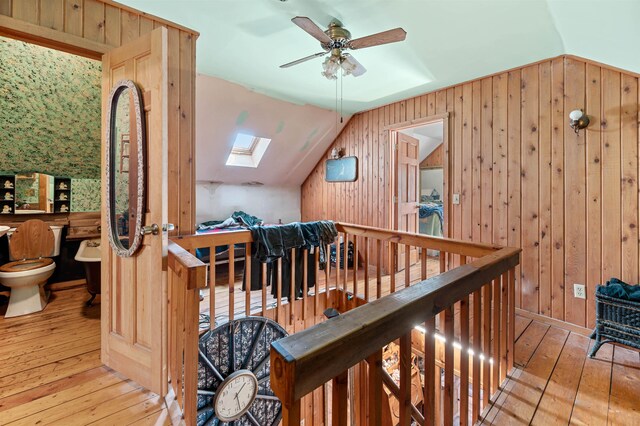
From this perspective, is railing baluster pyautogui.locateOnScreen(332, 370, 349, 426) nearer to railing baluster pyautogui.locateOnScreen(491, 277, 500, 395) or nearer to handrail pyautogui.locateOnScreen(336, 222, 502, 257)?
railing baluster pyautogui.locateOnScreen(491, 277, 500, 395)

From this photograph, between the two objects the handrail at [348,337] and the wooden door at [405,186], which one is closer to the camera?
the handrail at [348,337]

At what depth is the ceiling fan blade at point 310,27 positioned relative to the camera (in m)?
1.78

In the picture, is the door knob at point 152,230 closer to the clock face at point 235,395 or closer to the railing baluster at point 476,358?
the clock face at point 235,395

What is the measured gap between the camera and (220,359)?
6.31 feet

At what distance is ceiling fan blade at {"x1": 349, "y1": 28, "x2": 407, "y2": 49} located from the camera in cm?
188

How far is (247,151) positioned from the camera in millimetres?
4848

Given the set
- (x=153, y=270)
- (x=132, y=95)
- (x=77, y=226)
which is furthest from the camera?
(x=77, y=226)

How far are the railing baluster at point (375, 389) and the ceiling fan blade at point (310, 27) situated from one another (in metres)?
1.86

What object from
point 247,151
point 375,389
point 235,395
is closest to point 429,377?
point 375,389

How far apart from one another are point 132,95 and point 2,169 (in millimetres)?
2454

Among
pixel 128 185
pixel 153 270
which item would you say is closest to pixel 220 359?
pixel 153 270

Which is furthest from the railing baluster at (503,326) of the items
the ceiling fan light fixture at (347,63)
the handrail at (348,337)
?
the ceiling fan light fixture at (347,63)

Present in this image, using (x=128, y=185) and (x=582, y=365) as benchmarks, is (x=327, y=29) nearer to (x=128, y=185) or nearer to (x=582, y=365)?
(x=128, y=185)

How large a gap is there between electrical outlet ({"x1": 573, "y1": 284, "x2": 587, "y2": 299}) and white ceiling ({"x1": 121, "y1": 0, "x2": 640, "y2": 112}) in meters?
1.73
